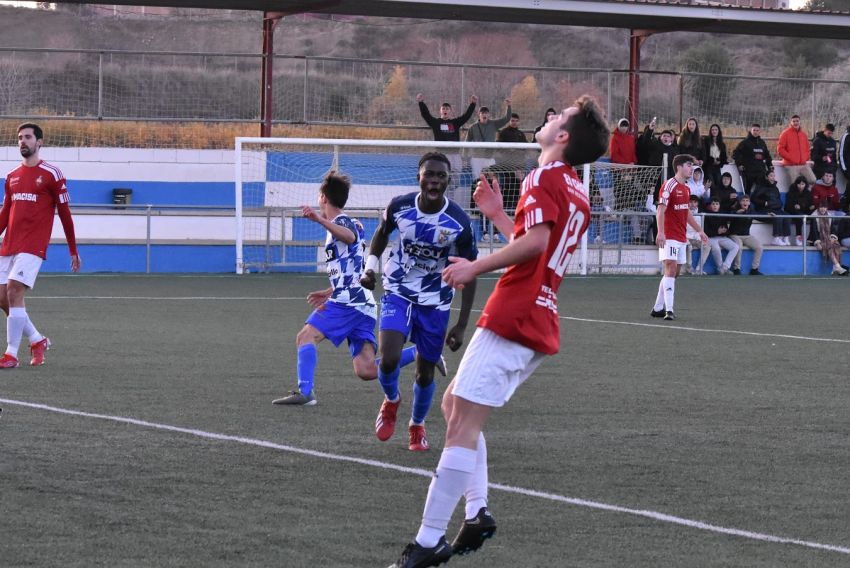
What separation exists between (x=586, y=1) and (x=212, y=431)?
22322 millimetres

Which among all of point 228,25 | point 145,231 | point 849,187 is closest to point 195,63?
point 145,231

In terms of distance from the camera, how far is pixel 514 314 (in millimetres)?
5012

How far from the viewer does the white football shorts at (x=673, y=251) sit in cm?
1711

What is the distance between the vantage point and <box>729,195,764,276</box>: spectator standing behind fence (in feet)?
88.6

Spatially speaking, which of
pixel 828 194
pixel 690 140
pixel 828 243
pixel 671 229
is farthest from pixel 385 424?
pixel 828 194

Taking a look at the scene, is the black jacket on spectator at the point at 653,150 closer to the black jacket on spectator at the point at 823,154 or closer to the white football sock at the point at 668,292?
the black jacket on spectator at the point at 823,154

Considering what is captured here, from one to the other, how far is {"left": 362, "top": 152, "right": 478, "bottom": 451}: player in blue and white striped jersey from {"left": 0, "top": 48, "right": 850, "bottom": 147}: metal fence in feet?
61.8

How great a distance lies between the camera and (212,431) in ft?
26.6

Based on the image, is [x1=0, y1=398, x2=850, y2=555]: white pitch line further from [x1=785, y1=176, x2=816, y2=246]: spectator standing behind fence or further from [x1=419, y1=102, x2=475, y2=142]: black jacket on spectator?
[x1=785, y1=176, x2=816, y2=246]: spectator standing behind fence

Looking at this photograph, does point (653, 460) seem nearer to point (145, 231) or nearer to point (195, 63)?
point (145, 231)

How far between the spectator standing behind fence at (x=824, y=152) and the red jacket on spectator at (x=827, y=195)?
36 cm

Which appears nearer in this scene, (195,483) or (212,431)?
(195,483)

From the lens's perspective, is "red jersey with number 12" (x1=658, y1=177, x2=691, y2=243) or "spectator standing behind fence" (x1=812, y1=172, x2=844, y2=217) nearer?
"red jersey with number 12" (x1=658, y1=177, x2=691, y2=243)

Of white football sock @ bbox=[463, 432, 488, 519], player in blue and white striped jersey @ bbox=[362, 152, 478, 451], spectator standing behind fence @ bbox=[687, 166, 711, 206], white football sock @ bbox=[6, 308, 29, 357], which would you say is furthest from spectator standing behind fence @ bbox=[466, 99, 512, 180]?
white football sock @ bbox=[463, 432, 488, 519]
